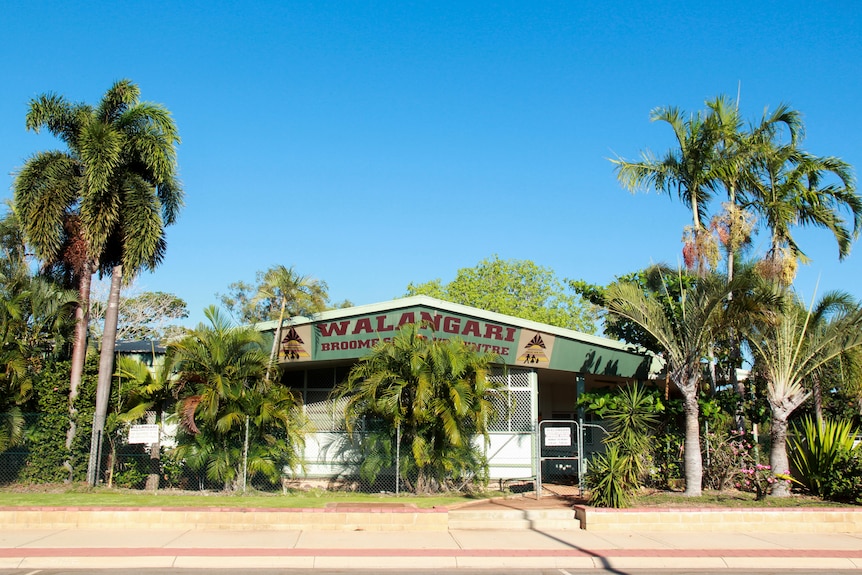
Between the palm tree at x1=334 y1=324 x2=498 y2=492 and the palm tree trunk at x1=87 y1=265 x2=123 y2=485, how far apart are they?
5.62 metres

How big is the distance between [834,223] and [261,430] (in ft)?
48.4

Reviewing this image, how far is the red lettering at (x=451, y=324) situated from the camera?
17.6 metres

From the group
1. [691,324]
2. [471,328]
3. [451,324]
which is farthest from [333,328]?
[691,324]

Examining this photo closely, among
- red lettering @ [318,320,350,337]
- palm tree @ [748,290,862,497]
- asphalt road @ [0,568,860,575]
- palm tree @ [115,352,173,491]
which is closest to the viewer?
asphalt road @ [0,568,860,575]

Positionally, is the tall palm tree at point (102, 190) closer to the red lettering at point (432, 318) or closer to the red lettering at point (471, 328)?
the red lettering at point (432, 318)

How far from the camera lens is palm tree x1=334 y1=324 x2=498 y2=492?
15.5m

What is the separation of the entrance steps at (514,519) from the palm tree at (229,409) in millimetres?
4327

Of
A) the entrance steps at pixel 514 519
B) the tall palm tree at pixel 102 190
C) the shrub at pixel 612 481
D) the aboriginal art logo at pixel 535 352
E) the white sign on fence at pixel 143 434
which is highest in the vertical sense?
the tall palm tree at pixel 102 190

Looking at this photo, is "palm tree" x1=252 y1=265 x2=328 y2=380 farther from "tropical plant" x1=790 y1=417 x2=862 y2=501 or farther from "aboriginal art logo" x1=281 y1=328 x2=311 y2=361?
"tropical plant" x1=790 y1=417 x2=862 y2=501

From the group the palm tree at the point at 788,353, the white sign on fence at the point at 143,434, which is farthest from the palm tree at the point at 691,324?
the white sign on fence at the point at 143,434

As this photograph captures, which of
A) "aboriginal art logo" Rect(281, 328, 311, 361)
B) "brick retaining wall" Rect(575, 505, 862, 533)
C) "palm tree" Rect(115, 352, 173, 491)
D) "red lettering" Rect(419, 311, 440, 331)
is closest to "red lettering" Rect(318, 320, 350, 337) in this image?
"aboriginal art logo" Rect(281, 328, 311, 361)

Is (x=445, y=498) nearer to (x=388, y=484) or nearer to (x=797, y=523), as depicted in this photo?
(x=388, y=484)

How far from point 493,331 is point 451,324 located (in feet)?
3.48

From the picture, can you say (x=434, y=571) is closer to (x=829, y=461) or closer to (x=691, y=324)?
(x=691, y=324)
